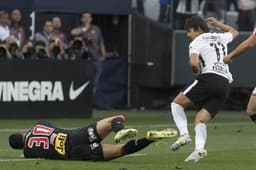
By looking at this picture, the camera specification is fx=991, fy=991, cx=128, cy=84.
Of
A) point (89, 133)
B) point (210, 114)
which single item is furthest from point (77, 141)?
point (210, 114)

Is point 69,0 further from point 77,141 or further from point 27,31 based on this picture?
point 77,141

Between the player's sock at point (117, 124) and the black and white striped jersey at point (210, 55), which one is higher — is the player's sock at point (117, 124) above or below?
below

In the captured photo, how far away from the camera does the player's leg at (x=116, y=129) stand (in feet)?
38.7

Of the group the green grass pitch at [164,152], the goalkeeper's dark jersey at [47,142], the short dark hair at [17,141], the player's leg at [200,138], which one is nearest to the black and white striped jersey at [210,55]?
the player's leg at [200,138]

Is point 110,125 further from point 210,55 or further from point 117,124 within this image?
point 210,55

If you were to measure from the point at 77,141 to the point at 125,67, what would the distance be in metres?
15.2

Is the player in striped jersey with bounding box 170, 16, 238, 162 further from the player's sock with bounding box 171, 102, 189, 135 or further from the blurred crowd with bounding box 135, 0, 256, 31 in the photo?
the blurred crowd with bounding box 135, 0, 256, 31

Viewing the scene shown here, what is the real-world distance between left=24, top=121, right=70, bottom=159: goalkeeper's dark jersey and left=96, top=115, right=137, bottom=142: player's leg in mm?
500

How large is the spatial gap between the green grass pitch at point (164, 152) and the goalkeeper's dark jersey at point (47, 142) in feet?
0.53

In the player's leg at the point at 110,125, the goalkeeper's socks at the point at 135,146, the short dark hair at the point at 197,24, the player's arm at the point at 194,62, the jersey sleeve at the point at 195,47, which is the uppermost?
the short dark hair at the point at 197,24

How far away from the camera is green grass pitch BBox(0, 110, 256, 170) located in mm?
12320

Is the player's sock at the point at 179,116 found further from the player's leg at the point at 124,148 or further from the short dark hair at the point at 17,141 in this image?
the short dark hair at the point at 17,141

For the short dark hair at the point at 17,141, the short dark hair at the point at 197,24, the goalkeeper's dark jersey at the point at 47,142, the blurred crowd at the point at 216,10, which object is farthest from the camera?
the blurred crowd at the point at 216,10

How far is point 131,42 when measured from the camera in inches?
1096
